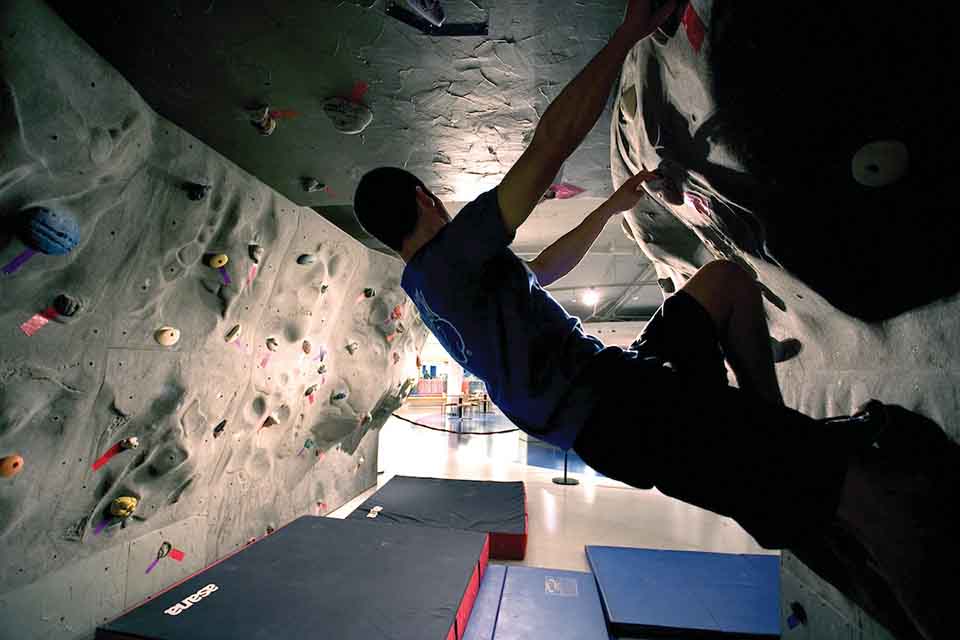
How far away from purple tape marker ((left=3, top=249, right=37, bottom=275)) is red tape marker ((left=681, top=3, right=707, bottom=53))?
72.3 inches

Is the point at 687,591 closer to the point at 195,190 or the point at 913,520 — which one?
the point at 913,520

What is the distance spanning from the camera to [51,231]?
4.04 feet

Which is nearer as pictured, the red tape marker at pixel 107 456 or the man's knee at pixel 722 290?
the man's knee at pixel 722 290

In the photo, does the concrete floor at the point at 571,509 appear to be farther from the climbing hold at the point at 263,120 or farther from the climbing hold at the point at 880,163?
the climbing hold at the point at 263,120

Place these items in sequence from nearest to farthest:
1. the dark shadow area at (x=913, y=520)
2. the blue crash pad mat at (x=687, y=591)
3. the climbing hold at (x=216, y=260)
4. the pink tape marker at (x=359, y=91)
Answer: the dark shadow area at (x=913, y=520) < the pink tape marker at (x=359, y=91) < the climbing hold at (x=216, y=260) < the blue crash pad mat at (x=687, y=591)

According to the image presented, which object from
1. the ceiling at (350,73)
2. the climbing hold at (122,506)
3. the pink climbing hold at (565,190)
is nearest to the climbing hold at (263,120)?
the ceiling at (350,73)

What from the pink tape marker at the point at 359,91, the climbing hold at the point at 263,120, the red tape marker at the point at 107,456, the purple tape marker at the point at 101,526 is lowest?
the purple tape marker at the point at 101,526

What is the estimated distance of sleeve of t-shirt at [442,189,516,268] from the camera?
2.67 feet

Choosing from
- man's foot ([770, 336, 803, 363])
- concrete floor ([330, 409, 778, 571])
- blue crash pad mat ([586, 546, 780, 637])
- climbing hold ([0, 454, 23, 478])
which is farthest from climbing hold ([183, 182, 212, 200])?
concrete floor ([330, 409, 778, 571])

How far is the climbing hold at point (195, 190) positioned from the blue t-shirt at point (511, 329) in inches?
51.3

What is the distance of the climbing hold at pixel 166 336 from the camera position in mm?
1838

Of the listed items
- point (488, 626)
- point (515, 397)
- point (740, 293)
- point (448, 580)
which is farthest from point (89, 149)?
point (488, 626)

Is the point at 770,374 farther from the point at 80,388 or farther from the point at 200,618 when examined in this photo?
the point at 200,618

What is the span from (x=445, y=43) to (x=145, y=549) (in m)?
2.80
